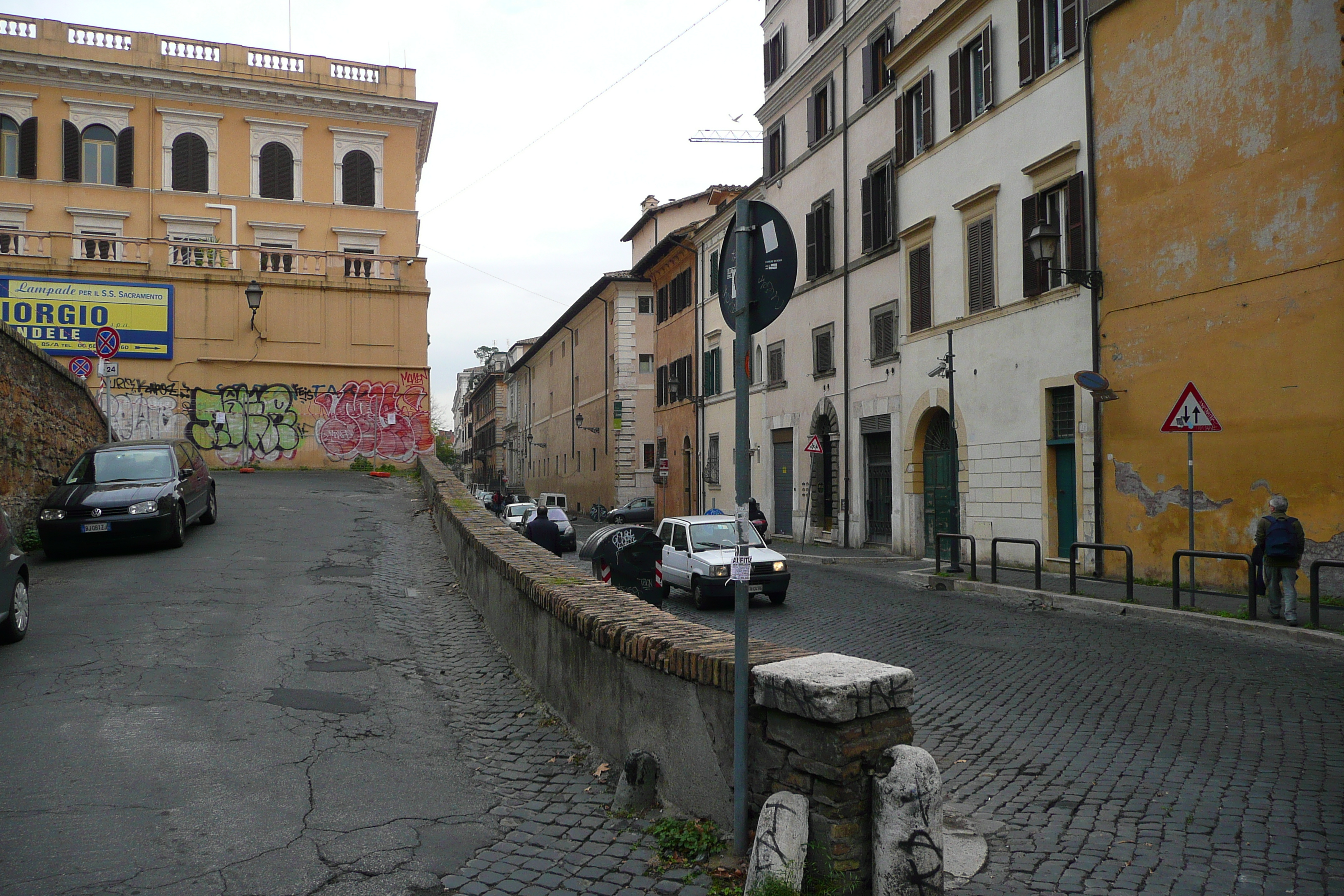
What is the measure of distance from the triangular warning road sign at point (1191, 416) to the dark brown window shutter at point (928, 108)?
11656 mm

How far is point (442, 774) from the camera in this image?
5.70 metres

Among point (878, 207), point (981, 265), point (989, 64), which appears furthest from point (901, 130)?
point (981, 265)

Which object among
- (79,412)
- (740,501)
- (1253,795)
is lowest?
(1253,795)

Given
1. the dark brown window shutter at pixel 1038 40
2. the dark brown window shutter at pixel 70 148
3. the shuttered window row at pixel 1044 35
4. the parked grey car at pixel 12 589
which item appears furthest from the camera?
the dark brown window shutter at pixel 70 148

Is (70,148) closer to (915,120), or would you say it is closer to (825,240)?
(825,240)

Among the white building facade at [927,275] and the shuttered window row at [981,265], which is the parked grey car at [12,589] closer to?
the white building facade at [927,275]

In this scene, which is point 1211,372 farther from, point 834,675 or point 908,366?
point 834,675

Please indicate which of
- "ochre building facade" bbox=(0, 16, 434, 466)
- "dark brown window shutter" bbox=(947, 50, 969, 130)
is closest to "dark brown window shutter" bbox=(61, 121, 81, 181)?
"ochre building facade" bbox=(0, 16, 434, 466)

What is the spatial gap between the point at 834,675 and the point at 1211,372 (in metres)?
13.5

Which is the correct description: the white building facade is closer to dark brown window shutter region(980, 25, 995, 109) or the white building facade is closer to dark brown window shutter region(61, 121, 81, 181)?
dark brown window shutter region(980, 25, 995, 109)

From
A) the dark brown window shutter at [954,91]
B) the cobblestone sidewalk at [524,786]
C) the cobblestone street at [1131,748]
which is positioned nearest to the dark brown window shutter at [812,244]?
the dark brown window shutter at [954,91]

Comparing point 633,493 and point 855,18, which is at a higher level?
point 855,18

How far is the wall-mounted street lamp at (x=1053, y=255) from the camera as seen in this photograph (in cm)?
1655

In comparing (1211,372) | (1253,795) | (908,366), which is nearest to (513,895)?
(1253,795)
